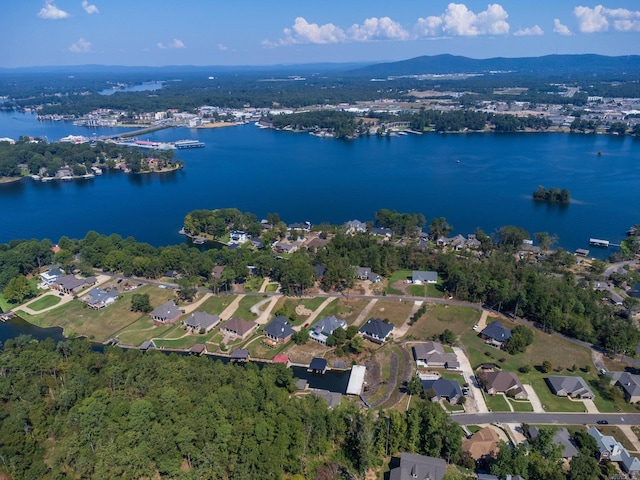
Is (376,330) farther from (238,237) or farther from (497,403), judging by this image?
(238,237)

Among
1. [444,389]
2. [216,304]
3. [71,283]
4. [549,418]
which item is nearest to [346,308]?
[216,304]

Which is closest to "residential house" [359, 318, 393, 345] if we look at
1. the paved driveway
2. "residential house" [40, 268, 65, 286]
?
the paved driveway

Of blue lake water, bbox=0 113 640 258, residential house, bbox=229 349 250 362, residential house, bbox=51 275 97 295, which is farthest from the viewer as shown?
blue lake water, bbox=0 113 640 258

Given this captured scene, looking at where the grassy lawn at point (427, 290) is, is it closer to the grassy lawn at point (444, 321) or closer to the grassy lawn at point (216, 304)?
the grassy lawn at point (444, 321)

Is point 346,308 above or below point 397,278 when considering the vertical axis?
below

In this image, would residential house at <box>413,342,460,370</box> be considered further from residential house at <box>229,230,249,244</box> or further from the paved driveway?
residential house at <box>229,230,249,244</box>

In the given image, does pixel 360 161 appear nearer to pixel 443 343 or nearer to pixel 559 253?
pixel 559 253

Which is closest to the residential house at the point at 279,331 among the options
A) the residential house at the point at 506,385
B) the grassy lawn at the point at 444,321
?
the grassy lawn at the point at 444,321
